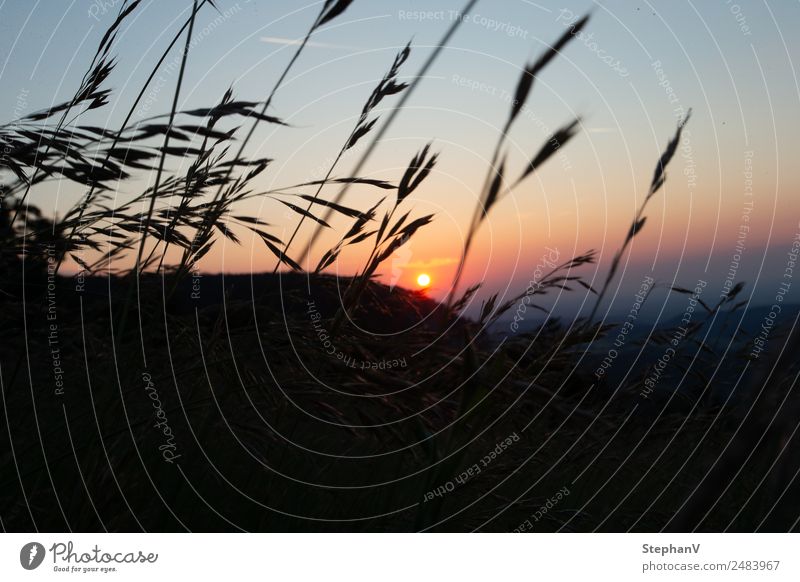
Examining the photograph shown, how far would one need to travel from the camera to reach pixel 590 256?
1683 mm

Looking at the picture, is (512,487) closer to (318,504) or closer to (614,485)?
(614,485)

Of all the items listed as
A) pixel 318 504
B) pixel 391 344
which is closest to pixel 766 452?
pixel 391 344
